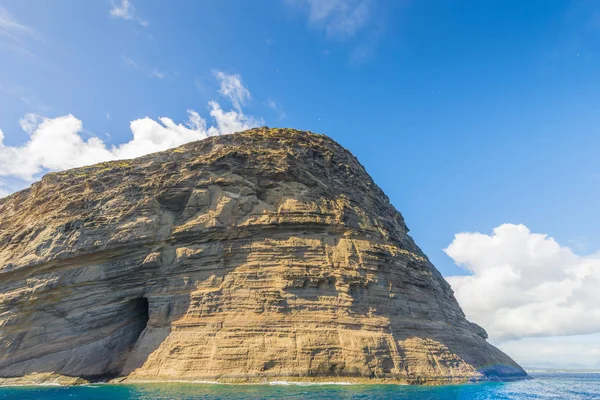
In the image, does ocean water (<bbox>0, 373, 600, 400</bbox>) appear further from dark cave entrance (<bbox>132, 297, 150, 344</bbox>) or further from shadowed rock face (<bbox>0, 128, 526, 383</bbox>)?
dark cave entrance (<bbox>132, 297, 150, 344</bbox>)

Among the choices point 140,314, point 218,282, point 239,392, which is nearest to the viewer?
point 239,392

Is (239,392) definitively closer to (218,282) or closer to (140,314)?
(218,282)

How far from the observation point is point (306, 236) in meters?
38.9

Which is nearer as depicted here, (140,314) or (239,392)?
(239,392)

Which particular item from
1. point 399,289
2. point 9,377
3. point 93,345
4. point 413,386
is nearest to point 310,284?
point 399,289

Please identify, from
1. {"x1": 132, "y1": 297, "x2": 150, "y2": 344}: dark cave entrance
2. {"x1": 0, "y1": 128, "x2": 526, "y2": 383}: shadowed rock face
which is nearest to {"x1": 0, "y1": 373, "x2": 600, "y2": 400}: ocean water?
{"x1": 0, "y1": 128, "x2": 526, "y2": 383}: shadowed rock face

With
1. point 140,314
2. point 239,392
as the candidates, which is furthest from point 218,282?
point 239,392

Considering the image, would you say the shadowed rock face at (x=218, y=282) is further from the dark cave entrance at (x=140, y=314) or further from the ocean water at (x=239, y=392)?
the ocean water at (x=239, y=392)

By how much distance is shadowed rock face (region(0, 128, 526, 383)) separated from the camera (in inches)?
1296

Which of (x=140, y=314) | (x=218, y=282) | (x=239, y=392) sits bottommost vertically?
(x=239, y=392)

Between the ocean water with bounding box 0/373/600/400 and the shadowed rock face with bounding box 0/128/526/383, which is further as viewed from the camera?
the shadowed rock face with bounding box 0/128/526/383

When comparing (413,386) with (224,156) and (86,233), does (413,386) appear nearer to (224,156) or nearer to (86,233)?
(224,156)

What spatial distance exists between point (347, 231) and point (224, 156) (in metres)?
14.5

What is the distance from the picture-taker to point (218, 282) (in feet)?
119
